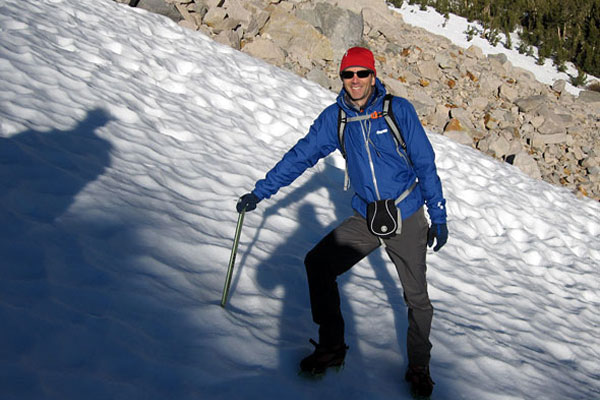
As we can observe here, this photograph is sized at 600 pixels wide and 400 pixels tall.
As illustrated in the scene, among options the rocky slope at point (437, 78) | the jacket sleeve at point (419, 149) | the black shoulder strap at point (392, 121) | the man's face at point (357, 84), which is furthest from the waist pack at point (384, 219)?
the rocky slope at point (437, 78)

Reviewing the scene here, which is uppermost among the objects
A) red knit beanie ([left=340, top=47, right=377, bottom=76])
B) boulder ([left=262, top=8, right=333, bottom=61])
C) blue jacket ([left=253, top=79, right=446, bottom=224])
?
boulder ([left=262, top=8, right=333, bottom=61])

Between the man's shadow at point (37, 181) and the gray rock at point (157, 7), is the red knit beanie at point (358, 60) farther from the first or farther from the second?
the gray rock at point (157, 7)

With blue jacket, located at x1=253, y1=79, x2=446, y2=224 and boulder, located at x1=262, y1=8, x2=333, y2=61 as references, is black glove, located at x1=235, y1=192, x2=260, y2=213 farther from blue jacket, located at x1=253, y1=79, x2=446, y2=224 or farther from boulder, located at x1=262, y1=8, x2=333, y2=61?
boulder, located at x1=262, y1=8, x2=333, y2=61

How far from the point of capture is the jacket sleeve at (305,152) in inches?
107

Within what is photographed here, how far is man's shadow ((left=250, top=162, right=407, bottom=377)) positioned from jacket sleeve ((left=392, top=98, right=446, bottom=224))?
1286mm

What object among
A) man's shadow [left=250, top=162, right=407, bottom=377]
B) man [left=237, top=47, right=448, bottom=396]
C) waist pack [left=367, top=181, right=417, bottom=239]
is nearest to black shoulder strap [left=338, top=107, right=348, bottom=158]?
man [left=237, top=47, right=448, bottom=396]

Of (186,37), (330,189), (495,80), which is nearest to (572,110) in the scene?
(495,80)

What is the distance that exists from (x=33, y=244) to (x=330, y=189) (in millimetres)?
3998

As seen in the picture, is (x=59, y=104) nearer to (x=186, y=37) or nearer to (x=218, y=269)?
(x=218, y=269)

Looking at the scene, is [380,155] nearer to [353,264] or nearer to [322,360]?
[353,264]

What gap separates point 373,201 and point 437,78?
10.8 metres

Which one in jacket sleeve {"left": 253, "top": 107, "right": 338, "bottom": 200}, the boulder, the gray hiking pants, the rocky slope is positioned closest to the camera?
the gray hiking pants

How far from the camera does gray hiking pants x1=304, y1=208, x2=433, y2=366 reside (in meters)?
2.40

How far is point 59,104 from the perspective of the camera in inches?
181
